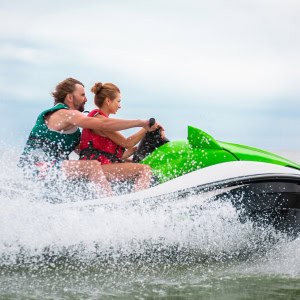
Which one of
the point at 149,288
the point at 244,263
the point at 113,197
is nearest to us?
the point at 149,288

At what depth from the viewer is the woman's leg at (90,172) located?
484 cm

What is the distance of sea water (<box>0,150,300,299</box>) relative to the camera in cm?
464

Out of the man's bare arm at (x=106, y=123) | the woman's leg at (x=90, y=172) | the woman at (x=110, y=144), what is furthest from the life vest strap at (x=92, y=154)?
the man's bare arm at (x=106, y=123)

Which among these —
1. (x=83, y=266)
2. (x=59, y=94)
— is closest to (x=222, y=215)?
(x=83, y=266)

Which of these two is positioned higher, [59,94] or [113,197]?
[59,94]

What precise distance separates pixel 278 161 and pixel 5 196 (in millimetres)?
2382

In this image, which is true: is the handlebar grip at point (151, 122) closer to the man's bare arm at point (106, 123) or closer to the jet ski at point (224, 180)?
the man's bare arm at point (106, 123)

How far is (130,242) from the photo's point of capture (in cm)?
501

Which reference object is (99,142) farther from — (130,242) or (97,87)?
(130,242)

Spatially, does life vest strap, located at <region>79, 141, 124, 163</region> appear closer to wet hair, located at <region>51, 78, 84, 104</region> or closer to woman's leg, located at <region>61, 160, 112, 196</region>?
woman's leg, located at <region>61, 160, 112, 196</region>

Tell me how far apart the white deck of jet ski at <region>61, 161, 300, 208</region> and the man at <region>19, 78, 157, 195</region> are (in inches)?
8.4

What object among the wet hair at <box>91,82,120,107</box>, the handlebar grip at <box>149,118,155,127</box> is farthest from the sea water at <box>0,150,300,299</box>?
the wet hair at <box>91,82,120,107</box>

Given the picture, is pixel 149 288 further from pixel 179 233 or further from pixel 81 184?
pixel 81 184

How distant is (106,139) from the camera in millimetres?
5047
